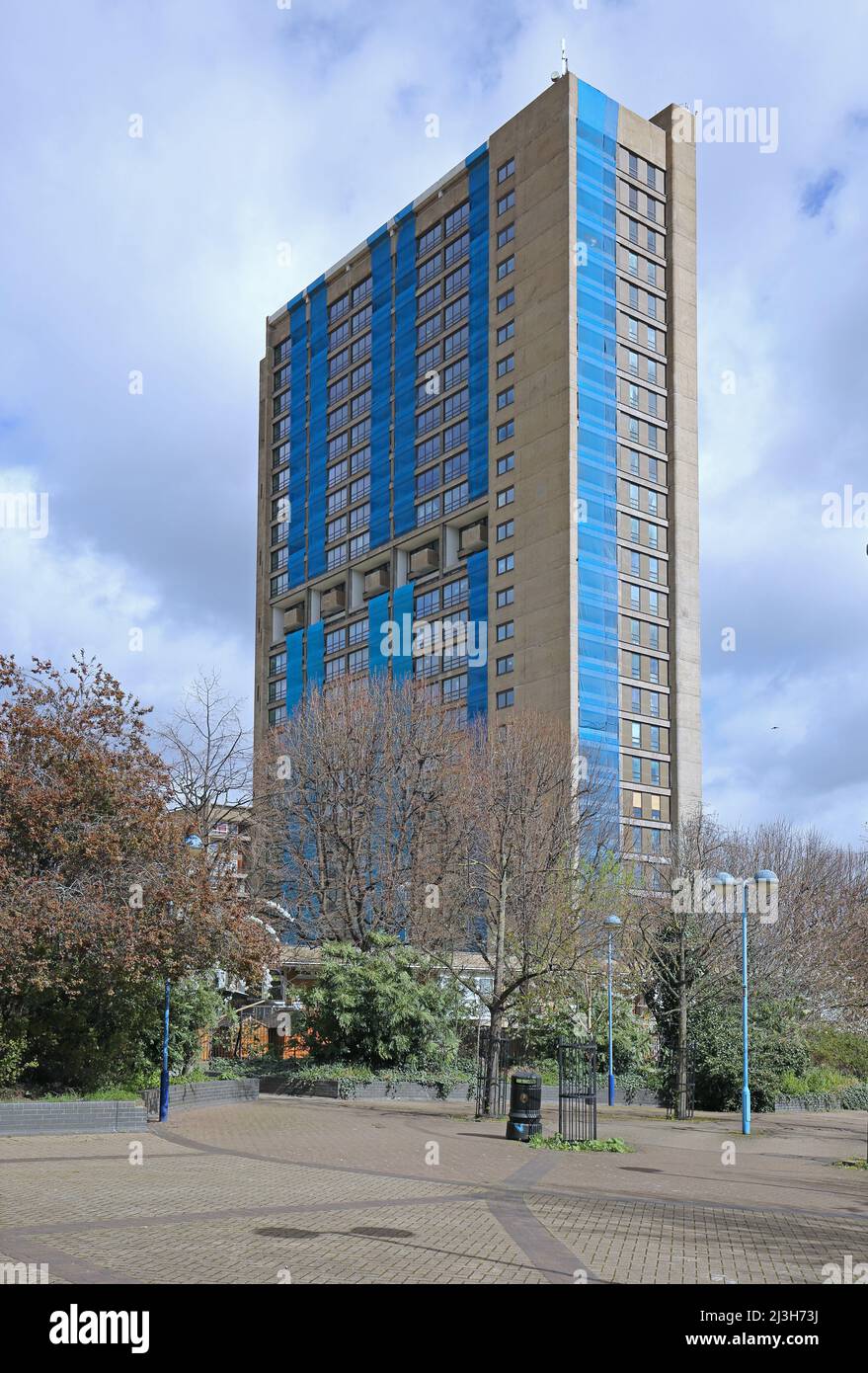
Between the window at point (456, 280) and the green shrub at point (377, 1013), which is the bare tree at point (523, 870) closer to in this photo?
the green shrub at point (377, 1013)

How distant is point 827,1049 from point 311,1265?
118ft

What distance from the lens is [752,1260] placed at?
11219 millimetres

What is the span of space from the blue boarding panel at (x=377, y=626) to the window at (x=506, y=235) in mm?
25298

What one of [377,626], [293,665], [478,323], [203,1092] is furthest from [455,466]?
[203,1092]

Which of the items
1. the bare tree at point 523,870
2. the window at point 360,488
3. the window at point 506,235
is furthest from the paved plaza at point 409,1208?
the window at point 360,488

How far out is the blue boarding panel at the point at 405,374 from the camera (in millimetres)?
89750

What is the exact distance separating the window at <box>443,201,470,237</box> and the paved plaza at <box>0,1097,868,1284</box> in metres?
76.2

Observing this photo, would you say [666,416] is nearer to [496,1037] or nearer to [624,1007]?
[624,1007]

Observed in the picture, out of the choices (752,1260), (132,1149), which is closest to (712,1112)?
(132,1149)

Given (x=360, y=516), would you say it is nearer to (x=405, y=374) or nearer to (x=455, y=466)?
(x=405, y=374)

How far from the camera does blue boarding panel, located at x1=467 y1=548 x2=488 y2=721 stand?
79562mm

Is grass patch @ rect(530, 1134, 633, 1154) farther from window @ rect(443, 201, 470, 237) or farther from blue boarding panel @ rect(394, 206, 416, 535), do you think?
window @ rect(443, 201, 470, 237)

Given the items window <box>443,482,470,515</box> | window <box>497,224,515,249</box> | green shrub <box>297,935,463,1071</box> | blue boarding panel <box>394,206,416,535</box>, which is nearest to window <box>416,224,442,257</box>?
blue boarding panel <box>394,206,416,535</box>

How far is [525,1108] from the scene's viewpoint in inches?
875
